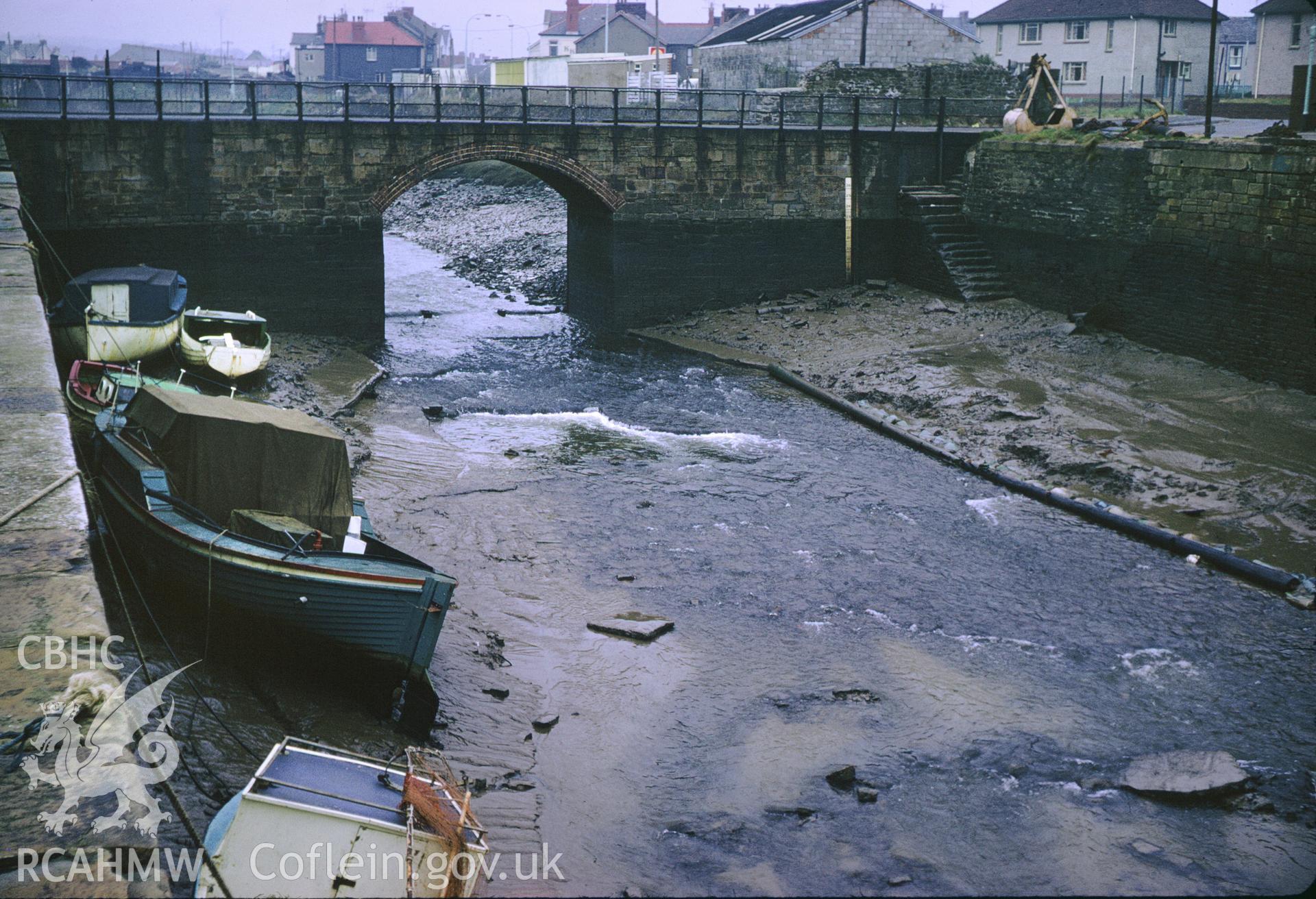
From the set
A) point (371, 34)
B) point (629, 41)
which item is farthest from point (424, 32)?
point (629, 41)

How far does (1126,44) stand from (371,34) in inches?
2589

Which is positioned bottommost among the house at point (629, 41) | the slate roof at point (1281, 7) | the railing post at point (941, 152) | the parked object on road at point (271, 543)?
the parked object on road at point (271, 543)

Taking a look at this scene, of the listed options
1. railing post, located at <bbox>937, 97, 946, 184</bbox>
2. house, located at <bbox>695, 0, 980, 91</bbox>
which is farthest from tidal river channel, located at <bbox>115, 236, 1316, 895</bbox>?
house, located at <bbox>695, 0, 980, 91</bbox>

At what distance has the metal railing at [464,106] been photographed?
23406 mm

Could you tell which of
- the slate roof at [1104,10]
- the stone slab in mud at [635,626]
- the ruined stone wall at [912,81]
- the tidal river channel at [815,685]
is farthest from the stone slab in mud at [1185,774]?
the slate roof at [1104,10]

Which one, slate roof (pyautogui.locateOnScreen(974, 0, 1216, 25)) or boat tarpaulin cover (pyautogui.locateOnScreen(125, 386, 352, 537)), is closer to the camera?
boat tarpaulin cover (pyautogui.locateOnScreen(125, 386, 352, 537))

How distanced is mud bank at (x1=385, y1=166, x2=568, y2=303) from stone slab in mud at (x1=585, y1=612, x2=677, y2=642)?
825 inches

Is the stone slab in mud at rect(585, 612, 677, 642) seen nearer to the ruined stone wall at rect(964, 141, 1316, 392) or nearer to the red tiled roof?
the ruined stone wall at rect(964, 141, 1316, 392)

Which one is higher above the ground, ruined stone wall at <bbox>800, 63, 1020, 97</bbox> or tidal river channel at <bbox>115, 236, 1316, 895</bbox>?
ruined stone wall at <bbox>800, 63, 1020, 97</bbox>

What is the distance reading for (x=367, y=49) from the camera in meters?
91.1

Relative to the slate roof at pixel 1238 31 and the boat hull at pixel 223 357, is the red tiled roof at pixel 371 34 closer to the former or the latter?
the slate roof at pixel 1238 31

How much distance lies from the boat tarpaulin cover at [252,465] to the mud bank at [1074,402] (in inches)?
418

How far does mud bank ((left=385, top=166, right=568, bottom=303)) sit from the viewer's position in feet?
116

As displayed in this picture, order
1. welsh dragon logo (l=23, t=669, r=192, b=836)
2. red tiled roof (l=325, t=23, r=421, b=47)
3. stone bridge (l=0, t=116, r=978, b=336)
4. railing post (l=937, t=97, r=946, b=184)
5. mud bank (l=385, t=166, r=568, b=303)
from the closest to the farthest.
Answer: welsh dragon logo (l=23, t=669, r=192, b=836), stone bridge (l=0, t=116, r=978, b=336), railing post (l=937, t=97, r=946, b=184), mud bank (l=385, t=166, r=568, b=303), red tiled roof (l=325, t=23, r=421, b=47)
